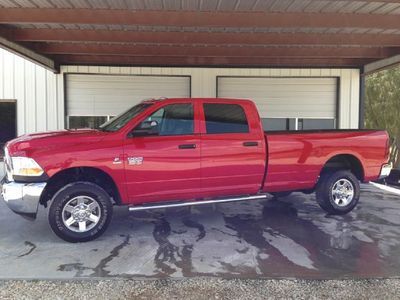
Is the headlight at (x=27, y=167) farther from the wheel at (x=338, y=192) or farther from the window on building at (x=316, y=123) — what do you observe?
the window on building at (x=316, y=123)

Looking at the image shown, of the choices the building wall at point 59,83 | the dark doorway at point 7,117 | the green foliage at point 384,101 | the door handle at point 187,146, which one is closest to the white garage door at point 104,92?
the building wall at point 59,83

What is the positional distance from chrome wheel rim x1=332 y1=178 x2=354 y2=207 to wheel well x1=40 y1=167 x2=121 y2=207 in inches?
150

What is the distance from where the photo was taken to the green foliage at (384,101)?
78.8ft

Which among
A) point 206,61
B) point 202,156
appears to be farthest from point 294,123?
point 202,156

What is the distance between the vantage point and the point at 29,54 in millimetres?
10242

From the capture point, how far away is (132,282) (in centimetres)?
439

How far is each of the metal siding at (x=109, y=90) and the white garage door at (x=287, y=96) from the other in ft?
6.21

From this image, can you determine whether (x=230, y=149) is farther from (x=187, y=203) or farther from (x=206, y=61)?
(x=206, y=61)

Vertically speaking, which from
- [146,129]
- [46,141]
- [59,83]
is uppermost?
[59,83]

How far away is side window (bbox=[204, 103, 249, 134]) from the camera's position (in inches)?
258

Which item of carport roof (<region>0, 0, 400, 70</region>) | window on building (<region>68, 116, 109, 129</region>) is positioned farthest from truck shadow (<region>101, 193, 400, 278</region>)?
window on building (<region>68, 116, 109, 129</region>)

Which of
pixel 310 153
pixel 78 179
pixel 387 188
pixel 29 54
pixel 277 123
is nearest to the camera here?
pixel 78 179

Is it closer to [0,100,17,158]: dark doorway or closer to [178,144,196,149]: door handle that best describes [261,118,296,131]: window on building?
[178,144,196,149]: door handle

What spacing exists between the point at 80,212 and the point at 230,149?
2415 millimetres
